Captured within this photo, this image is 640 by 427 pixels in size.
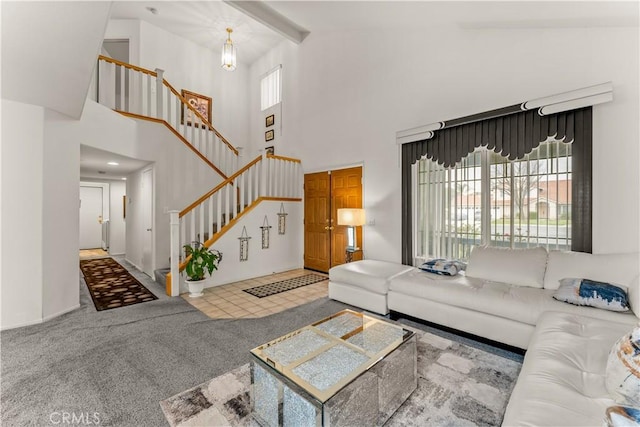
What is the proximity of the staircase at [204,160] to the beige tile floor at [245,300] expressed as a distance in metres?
0.60

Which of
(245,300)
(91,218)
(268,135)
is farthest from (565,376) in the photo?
(91,218)

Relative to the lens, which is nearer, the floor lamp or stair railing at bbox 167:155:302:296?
stair railing at bbox 167:155:302:296

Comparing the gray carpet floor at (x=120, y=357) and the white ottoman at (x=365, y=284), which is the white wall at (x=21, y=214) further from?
the white ottoman at (x=365, y=284)

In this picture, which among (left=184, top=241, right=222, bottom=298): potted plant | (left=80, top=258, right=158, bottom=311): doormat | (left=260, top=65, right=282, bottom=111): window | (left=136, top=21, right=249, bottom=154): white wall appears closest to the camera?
(left=80, top=258, right=158, bottom=311): doormat

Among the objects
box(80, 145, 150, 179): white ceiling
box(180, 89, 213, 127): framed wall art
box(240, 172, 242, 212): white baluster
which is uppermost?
box(180, 89, 213, 127): framed wall art

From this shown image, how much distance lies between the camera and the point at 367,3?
388 cm

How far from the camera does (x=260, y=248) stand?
203 inches

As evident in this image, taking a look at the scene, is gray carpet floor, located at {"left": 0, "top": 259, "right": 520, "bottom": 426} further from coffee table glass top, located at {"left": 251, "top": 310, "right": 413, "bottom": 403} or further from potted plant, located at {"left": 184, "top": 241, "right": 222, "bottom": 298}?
coffee table glass top, located at {"left": 251, "top": 310, "right": 413, "bottom": 403}

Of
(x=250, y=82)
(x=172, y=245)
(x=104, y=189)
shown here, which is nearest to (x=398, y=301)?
(x=172, y=245)

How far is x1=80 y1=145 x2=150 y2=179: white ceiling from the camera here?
13.8ft

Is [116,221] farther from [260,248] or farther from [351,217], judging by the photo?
[351,217]

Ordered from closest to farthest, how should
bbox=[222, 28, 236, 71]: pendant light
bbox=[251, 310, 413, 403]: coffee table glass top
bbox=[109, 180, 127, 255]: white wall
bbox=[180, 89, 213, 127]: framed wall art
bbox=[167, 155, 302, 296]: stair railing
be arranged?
bbox=[251, 310, 413, 403]: coffee table glass top < bbox=[167, 155, 302, 296]: stair railing < bbox=[222, 28, 236, 71]: pendant light < bbox=[180, 89, 213, 127]: framed wall art < bbox=[109, 180, 127, 255]: white wall

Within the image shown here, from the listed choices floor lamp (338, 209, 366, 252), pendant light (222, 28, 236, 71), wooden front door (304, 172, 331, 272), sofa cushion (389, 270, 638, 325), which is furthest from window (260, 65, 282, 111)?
sofa cushion (389, 270, 638, 325)

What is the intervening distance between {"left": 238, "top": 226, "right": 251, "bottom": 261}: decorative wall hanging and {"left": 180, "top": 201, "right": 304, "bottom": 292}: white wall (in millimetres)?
55
